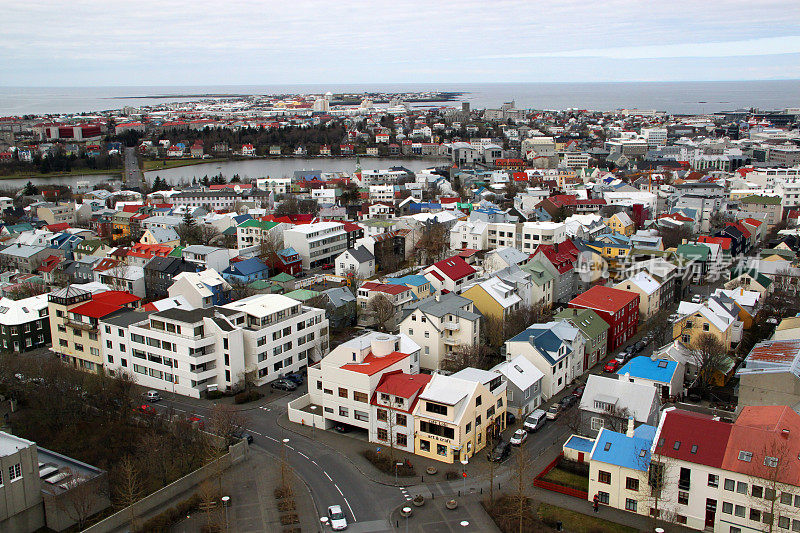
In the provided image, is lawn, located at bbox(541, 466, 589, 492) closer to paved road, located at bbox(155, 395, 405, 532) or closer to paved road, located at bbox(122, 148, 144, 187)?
paved road, located at bbox(155, 395, 405, 532)

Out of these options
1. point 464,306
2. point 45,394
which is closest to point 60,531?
point 45,394

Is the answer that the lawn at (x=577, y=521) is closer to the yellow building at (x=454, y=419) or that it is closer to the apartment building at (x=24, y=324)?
the yellow building at (x=454, y=419)

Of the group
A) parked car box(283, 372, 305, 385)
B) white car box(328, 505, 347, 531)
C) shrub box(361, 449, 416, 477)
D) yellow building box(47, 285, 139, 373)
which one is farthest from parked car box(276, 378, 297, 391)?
white car box(328, 505, 347, 531)

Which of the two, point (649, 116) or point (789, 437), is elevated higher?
point (649, 116)

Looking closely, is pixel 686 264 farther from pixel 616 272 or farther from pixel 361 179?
pixel 361 179

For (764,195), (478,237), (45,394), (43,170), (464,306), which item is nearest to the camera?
(45,394)

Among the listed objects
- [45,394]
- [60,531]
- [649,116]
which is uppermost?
[649,116]

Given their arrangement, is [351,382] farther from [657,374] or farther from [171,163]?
[171,163]
